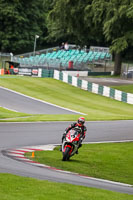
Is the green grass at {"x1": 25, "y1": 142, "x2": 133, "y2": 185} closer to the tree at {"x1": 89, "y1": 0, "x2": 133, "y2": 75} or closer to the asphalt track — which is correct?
the asphalt track

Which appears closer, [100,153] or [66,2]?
[100,153]

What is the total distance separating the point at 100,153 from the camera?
1784cm

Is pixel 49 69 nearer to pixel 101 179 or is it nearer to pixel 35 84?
pixel 35 84

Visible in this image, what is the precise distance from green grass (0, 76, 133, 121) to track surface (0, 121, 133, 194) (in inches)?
340

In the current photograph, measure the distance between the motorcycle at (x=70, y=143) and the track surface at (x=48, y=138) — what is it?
6.42ft

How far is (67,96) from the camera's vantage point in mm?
42062

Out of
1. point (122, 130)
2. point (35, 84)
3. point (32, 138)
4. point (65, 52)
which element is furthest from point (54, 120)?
point (65, 52)

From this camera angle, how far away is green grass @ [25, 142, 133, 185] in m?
14.6

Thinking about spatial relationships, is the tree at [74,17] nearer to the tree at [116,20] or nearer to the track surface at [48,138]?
the tree at [116,20]

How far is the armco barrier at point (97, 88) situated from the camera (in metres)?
40.6

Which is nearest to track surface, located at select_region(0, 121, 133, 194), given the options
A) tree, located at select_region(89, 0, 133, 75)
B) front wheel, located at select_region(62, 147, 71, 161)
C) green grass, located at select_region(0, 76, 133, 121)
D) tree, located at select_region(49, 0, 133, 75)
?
front wheel, located at select_region(62, 147, 71, 161)

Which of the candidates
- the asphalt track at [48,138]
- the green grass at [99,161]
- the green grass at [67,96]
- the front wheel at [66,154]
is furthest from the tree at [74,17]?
the front wheel at [66,154]

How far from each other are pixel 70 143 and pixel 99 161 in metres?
1.24

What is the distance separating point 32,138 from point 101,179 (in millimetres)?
6453
